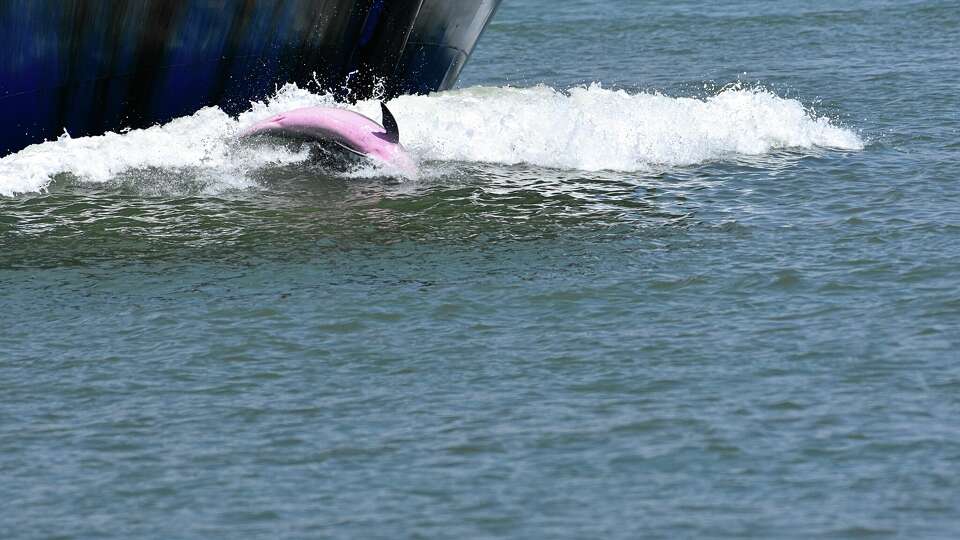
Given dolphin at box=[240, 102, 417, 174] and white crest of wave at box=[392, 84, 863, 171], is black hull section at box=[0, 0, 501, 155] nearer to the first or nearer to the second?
white crest of wave at box=[392, 84, 863, 171]

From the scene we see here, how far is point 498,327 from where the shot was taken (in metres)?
13.2

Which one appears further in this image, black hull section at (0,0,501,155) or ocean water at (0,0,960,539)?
black hull section at (0,0,501,155)

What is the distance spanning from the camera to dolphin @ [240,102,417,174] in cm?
1917

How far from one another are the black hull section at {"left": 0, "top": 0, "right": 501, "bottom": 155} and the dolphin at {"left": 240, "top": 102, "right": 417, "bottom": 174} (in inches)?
56.0

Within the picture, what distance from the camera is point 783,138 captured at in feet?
68.7

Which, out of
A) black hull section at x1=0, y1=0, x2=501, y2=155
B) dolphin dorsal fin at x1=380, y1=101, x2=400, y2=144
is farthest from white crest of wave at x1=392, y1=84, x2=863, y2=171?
black hull section at x1=0, y1=0, x2=501, y2=155

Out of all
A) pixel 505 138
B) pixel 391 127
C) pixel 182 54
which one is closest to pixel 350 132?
pixel 391 127

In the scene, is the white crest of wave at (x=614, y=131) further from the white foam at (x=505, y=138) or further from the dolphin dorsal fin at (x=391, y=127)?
the dolphin dorsal fin at (x=391, y=127)

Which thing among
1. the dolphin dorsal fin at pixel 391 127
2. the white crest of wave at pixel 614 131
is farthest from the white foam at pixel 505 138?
the dolphin dorsal fin at pixel 391 127

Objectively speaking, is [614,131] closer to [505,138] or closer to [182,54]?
[505,138]

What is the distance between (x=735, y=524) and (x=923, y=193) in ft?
31.5

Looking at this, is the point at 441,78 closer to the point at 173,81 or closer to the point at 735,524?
the point at 173,81

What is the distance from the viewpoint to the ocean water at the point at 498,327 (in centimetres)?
984

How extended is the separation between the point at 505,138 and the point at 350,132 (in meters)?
2.42
